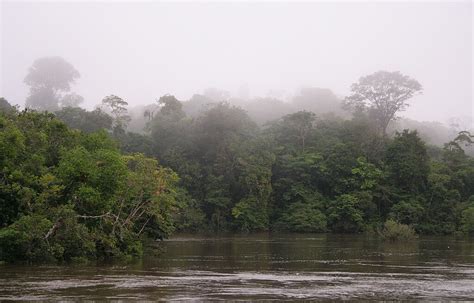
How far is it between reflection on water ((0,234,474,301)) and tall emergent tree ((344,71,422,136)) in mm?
56512

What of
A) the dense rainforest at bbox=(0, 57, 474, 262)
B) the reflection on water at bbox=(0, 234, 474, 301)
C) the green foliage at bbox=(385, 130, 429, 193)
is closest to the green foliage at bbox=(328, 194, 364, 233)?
the dense rainforest at bbox=(0, 57, 474, 262)

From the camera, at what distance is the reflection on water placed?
19.0 metres

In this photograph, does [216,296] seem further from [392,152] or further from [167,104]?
[167,104]

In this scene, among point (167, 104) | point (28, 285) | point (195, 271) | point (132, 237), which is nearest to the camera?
point (28, 285)

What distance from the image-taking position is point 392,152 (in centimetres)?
7131

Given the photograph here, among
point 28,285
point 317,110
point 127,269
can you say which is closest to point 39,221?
point 127,269

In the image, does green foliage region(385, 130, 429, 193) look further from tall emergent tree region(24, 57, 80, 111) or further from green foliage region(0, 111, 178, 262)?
tall emergent tree region(24, 57, 80, 111)

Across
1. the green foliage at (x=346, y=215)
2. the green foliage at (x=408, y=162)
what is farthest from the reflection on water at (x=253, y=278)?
the green foliage at (x=408, y=162)

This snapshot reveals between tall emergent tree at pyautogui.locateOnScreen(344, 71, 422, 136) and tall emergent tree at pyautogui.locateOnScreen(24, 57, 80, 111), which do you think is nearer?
tall emergent tree at pyautogui.locateOnScreen(344, 71, 422, 136)

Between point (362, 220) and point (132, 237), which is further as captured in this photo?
point (362, 220)

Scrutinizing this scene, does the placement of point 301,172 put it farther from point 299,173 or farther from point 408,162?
point 408,162

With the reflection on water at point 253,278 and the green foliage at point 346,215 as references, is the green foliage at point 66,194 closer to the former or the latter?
the reflection on water at point 253,278

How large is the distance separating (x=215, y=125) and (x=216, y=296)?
56.6m

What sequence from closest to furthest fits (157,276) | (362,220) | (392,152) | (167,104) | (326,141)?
(157,276), (362,220), (392,152), (326,141), (167,104)
